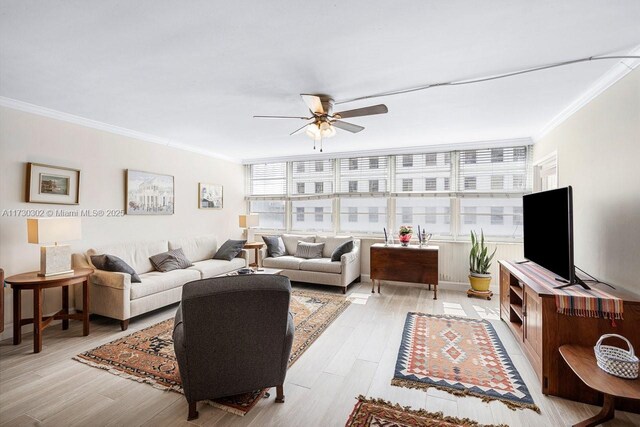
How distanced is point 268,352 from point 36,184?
3269mm

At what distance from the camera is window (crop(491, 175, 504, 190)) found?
487cm

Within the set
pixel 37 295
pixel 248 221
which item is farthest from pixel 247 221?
pixel 37 295

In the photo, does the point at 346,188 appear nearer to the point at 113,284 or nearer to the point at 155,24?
the point at 113,284

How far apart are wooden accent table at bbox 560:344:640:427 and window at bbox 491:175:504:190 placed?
3.33 m

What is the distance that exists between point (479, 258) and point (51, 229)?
537cm

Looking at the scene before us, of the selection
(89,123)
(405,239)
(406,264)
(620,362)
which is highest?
(89,123)

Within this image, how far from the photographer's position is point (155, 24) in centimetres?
181

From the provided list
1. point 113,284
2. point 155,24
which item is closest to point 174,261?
point 113,284

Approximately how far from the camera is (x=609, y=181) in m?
2.47

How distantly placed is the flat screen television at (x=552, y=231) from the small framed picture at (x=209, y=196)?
4.98 meters

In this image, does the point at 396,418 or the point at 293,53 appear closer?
the point at 396,418

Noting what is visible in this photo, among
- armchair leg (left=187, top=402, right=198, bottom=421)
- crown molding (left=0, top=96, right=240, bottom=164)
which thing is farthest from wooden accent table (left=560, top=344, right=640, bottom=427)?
crown molding (left=0, top=96, right=240, bottom=164)

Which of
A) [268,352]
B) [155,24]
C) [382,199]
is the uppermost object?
[155,24]

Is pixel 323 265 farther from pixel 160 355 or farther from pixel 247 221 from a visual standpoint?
pixel 160 355
